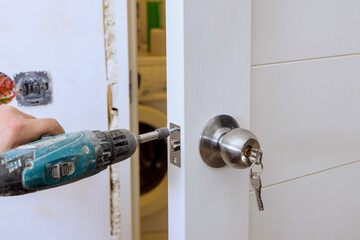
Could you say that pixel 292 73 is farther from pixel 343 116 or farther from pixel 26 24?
pixel 26 24

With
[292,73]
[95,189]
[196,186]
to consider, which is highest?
[292,73]

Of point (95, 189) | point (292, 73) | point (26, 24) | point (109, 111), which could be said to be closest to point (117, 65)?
point (109, 111)

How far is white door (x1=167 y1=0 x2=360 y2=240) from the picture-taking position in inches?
19.2

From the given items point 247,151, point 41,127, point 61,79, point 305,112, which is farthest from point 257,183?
point 61,79

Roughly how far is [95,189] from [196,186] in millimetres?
758

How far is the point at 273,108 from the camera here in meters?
0.62

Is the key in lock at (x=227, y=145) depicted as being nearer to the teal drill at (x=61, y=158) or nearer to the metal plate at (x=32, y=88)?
the teal drill at (x=61, y=158)

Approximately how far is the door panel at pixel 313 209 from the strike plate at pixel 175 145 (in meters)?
0.18

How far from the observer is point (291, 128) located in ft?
2.13

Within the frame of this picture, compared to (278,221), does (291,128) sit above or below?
above

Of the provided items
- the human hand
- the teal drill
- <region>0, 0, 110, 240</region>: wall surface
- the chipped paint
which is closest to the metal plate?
<region>0, 0, 110, 240</region>: wall surface

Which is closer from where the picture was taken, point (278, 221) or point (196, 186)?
point (196, 186)

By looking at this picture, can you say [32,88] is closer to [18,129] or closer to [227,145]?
[18,129]

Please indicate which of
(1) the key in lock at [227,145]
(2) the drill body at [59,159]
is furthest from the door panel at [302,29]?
(2) the drill body at [59,159]
